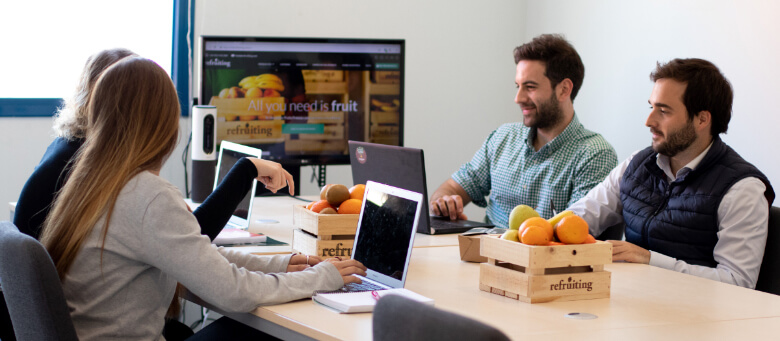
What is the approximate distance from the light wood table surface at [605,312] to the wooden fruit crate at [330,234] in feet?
0.63

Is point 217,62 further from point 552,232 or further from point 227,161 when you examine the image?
point 552,232

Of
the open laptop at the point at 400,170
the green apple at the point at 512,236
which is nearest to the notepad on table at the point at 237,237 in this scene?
the open laptop at the point at 400,170

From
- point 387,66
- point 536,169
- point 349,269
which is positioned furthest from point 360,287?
point 387,66

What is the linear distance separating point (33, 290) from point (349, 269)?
680 millimetres

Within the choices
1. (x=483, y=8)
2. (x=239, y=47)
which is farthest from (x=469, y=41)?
(x=239, y=47)

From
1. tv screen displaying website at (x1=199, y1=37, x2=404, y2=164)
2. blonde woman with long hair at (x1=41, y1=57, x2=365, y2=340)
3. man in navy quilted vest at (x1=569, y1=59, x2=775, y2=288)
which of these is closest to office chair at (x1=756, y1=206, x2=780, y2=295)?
man in navy quilted vest at (x1=569, y1=59, x2=775, y2=288)

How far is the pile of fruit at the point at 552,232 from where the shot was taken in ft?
5.79

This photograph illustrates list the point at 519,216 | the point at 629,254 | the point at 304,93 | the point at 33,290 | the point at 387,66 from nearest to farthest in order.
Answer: the point at 33,290 → the point at 519,216 → the point at 629,254 → the point at 304,93 → the point at 387,66

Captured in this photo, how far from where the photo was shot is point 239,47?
3.30 meters

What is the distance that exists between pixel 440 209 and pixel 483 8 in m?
1.98

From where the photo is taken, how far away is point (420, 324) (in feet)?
3.56

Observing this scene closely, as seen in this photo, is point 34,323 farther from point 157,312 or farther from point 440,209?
point 440,209

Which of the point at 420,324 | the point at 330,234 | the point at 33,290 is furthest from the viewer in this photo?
the point at 330,234

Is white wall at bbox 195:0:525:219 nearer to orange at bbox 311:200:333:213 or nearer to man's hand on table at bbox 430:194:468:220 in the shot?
man's hand on table at bbox 430:194:468:220
